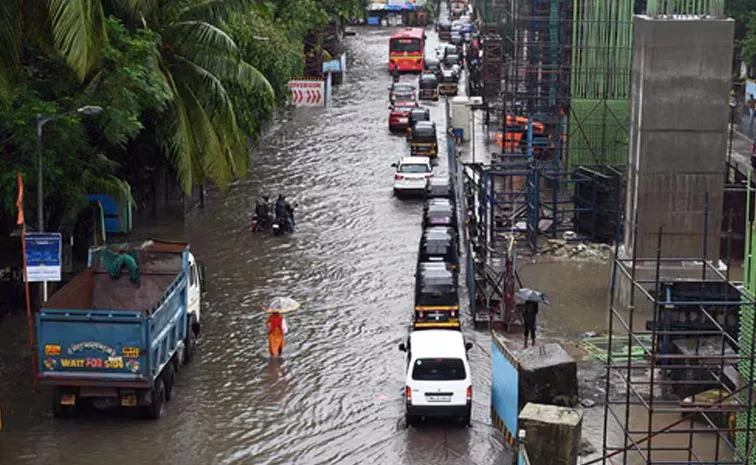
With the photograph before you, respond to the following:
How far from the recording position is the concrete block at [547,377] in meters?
24.7

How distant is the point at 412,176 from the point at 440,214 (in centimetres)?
749

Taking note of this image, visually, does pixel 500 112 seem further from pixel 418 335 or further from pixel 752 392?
pixel 752 392

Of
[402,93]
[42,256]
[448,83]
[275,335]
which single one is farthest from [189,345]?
[448,83]

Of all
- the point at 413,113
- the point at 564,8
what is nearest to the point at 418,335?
the point at 564,8

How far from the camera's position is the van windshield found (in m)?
25.0

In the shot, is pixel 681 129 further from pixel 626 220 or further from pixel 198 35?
pixel 198 35

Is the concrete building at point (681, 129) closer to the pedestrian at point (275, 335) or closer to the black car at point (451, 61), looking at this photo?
the pedestrian at point (275, 335)

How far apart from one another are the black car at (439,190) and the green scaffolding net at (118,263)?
53.6ft

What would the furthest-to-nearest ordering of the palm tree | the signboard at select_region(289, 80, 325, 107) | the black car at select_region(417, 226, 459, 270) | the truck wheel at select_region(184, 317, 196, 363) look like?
the signboard at select_region(289, 80, 325, 107) → the black car at select_region(417, 226, 459, 270) → the palm tree → the truck wheel at select_region(184, 317, 196, 363)

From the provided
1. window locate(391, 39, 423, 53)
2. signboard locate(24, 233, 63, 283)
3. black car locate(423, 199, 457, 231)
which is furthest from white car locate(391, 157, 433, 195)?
window locate(391, 39, 423, 53)

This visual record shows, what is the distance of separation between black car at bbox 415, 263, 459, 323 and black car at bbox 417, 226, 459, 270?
2.96 m

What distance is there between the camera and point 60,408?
25.4 m

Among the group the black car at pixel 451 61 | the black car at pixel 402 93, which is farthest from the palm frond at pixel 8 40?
the black car at pixel 451 61

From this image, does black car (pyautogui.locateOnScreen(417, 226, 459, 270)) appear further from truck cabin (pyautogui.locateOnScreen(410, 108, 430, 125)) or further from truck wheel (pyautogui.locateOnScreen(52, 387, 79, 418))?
truck cabin (pyautogui.locateOnScreen(410, 108, 430, 125))
